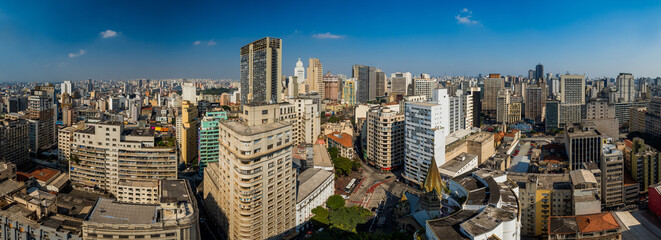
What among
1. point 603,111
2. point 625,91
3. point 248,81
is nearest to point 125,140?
point 248,81

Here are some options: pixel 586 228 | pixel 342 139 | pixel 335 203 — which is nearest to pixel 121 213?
pixel 335 203

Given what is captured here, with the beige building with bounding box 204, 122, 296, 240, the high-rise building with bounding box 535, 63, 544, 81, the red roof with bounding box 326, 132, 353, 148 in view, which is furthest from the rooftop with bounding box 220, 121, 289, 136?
the high-rise building with bounding box 535, 63, 544, 81

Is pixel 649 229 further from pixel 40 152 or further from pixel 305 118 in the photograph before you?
pixel 40 152

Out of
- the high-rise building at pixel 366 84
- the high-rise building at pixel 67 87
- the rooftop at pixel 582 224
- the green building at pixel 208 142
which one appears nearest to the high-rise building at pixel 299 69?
the high-rise building at pixel 366 84

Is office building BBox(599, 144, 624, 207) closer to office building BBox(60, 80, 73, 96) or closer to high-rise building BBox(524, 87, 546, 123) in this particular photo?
high-rise building BBox(524, 87, 546, 123)

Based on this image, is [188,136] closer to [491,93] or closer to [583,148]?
[583,148]

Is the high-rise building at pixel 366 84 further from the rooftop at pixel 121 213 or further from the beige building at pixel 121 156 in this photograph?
the rooftop at pixel 121 213
